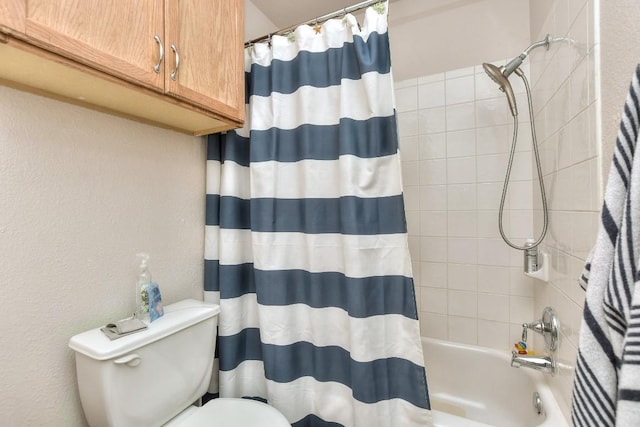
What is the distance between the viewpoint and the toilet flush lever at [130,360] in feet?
2.63

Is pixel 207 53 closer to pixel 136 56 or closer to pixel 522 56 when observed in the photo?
pixel 136 56

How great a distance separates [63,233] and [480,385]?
204 centimetres

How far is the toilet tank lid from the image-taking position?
78cm

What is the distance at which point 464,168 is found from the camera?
165 centimetres

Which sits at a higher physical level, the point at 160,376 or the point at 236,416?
the point at 160,376

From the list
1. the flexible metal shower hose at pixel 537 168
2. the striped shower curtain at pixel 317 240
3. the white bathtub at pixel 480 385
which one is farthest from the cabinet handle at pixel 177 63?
the white bathtub at pixel 480 385

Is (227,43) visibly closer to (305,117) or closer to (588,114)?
(305,117)

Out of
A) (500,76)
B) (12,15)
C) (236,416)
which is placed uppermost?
(500,76)

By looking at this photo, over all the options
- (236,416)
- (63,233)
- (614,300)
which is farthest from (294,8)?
(236,416)

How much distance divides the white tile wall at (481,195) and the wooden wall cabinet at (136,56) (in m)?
1.19

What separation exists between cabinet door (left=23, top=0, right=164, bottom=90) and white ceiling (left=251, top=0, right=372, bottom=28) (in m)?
1.05

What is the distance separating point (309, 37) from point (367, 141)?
525 millimetres

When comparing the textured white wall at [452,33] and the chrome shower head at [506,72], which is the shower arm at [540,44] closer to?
the chrome shower head at [506,72]

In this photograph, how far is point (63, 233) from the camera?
0.86m
